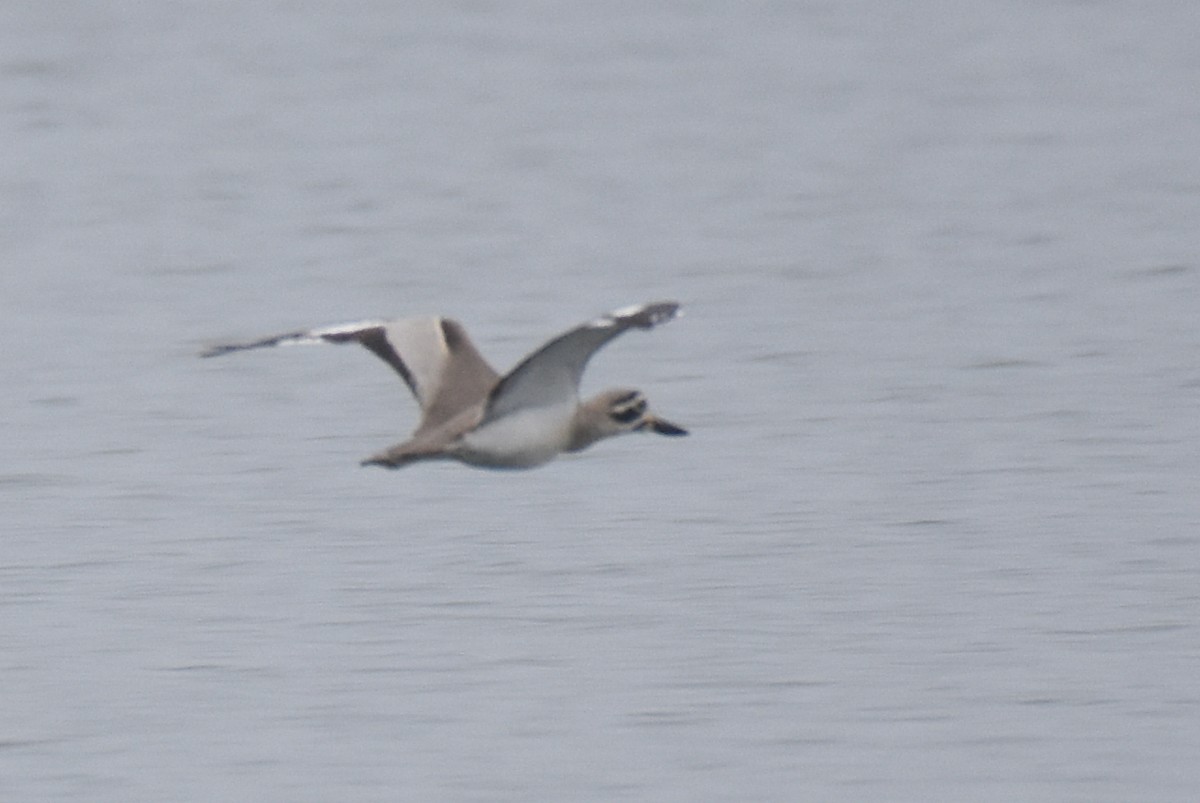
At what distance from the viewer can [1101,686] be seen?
1295cm

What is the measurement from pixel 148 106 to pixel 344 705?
69.1 ft

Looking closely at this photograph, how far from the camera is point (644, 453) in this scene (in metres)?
17.0

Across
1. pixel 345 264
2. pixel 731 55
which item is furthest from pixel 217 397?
pixel 731 55

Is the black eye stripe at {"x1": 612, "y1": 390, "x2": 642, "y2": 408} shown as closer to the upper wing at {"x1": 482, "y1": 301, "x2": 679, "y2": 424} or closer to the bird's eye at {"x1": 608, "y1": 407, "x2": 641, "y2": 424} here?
the bird's eye at {"x1": 608, "y1": 407, "x2": 641, "y2": 424}

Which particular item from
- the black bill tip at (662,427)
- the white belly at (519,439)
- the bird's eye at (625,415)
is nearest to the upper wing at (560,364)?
the white belly at (519,439)

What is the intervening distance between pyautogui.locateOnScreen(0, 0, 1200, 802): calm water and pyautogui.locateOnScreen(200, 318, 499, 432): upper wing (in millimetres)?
1224

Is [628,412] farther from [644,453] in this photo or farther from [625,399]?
[644,453]

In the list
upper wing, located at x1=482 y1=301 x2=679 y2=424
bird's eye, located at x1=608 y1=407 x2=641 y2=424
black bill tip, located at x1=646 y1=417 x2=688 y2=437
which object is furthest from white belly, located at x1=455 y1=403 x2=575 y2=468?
black bill tip, located at x1=646 y1=417 x2=688 y2=437

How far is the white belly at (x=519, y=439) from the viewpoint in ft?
39.4

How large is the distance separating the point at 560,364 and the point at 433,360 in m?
1.16

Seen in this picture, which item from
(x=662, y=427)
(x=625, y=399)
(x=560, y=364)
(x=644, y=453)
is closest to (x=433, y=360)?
(x=625, y=399)

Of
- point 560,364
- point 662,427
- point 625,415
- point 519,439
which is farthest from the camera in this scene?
point 662,427

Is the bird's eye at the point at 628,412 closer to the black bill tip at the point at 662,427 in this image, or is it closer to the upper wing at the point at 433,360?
the black bill tip at the point at 662,427

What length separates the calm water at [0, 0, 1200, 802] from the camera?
488 inches
